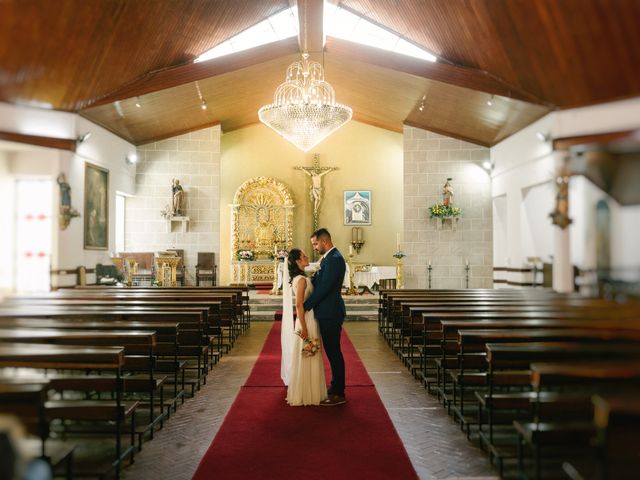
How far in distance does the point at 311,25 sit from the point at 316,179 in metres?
5.96

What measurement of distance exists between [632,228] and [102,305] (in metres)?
5.99

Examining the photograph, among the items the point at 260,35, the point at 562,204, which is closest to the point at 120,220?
the point at 260,35

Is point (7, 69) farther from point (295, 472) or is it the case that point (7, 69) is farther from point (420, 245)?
point (420, 245)

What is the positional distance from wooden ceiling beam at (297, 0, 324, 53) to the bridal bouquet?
7.42m

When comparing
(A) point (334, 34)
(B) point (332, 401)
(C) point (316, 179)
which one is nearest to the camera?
(B) point (332, 401)

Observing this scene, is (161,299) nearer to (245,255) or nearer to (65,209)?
(65,209)

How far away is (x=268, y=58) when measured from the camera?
13.0 m

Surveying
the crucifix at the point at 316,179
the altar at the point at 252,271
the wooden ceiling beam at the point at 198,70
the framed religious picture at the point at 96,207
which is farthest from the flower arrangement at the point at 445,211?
the framed religious picture at the point at 96,207

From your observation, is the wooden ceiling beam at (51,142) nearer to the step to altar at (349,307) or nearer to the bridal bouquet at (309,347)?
the step to altar at (349,307)

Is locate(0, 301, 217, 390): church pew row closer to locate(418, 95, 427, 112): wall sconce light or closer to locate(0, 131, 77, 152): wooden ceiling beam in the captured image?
locate(0, 131, 77, 152): wooden ceiling beam

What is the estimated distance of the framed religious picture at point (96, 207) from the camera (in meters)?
12.4

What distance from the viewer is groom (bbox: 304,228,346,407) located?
5312mm

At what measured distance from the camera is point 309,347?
5.25 metres

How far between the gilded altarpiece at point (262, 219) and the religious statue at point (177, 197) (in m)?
1.81
